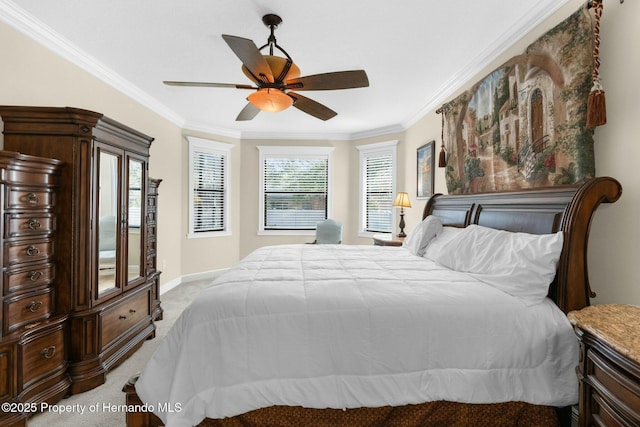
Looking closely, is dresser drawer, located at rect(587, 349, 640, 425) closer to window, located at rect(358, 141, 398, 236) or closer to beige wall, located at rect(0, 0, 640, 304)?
beige wall, located at rect(0, 0, 640, 304)

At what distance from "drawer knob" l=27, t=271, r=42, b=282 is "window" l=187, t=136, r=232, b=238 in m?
3.16

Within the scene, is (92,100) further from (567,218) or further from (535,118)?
(567,218)

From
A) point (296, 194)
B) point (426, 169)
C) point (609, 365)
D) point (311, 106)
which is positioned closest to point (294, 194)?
point (296, 194)

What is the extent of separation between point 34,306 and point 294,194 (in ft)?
14.1

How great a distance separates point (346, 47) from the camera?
108 inches

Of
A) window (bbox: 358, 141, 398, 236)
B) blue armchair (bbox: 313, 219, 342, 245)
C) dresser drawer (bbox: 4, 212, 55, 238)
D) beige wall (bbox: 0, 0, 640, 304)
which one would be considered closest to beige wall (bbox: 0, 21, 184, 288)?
beige wall (bbox: 0, 0, 640, 304)

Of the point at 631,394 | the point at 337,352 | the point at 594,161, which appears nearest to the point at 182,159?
the point at 337,352

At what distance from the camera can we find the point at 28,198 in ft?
6.53

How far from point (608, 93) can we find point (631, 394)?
1.57 m

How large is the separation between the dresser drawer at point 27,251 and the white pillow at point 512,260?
9.29 ft

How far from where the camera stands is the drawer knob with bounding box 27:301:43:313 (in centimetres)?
200

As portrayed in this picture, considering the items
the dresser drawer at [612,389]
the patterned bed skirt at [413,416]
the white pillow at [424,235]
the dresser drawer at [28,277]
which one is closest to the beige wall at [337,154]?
the dresser drawer at [612,389]

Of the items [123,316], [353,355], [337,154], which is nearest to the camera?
[353,355]

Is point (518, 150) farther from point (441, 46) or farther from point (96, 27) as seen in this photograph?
point (96, 27)
